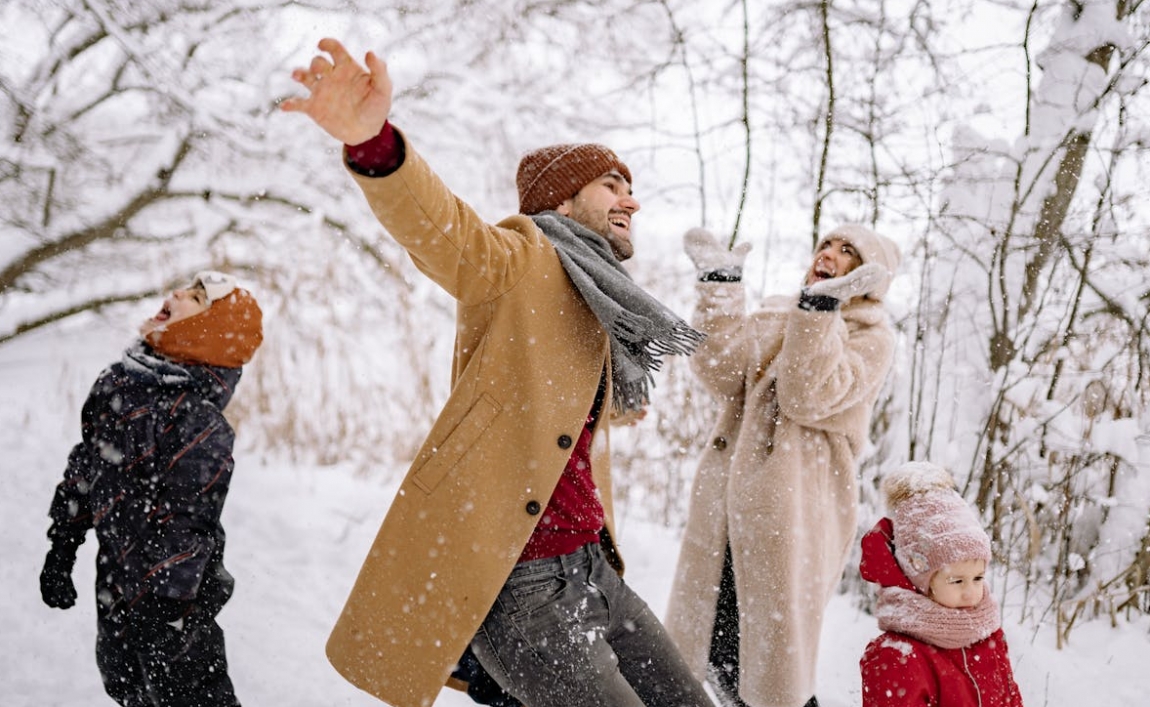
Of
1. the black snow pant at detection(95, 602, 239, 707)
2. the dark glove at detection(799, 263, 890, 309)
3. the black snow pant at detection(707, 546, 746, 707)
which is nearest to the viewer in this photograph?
the black snow pant at detection(95, 602, 239, 707)

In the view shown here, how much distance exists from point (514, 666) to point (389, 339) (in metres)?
5.42

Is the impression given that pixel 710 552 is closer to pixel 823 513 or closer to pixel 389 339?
pixel 823 513

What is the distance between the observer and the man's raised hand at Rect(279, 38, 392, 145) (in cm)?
117

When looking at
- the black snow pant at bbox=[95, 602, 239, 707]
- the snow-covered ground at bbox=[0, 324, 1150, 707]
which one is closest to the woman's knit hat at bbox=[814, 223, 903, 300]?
the snow-covered ground at bbox=[0, 324, 1150, 707]

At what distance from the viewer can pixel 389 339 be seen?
21.6ft

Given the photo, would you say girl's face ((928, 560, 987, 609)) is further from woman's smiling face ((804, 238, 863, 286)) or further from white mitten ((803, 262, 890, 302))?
woman's smiling face ((804, 238, 863, 286))

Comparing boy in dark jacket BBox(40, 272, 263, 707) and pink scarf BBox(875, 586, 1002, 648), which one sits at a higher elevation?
pink scarf BBox(875, 586, 1002, 648)

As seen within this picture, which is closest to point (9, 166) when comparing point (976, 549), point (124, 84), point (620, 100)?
point (124, 84)

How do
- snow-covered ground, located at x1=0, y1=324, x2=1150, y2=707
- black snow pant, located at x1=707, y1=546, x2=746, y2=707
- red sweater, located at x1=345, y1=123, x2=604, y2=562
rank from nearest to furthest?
red sweater, located at x1=345, y1=123, x2=604, y2=562, black snow pant, located at x1=707, y1=546, x2=746, y2=707, snow-covered ground, located at x1=0, y1=324, x2=1150, y2=707

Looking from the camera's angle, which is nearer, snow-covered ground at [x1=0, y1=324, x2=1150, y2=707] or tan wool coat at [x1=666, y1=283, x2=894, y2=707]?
tan wool coat at [x1=666, y1=283, x2=894, y2=707]

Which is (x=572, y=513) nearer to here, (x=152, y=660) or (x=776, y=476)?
(x=776, y=476)

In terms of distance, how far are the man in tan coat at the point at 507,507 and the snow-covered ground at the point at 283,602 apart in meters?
1.67

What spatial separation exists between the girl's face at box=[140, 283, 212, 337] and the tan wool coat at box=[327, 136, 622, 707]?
4.37 feet

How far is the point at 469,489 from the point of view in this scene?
4.68ft
